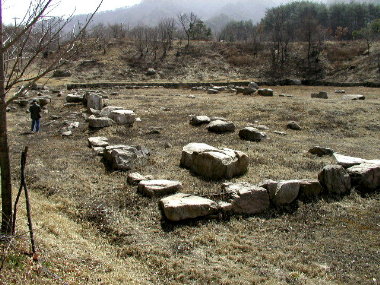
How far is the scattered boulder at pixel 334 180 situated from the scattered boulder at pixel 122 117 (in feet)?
31.4

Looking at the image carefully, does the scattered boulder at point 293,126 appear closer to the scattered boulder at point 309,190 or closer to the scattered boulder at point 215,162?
the scattered boulder at point 215,162

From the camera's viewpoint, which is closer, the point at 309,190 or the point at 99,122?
the point at 309,190

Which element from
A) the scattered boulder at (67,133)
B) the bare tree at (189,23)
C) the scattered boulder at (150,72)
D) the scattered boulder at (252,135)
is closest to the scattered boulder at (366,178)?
the scattered boulder at (252,135)

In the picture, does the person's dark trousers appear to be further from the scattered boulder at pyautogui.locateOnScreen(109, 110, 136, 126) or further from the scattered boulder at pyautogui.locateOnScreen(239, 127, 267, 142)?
the scattered boulder at pyautogui.locateOnScreen(239, 127, 267, 142)

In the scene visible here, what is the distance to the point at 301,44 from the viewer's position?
58.3 m

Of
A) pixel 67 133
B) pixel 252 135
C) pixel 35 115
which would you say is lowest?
pixel 67 133

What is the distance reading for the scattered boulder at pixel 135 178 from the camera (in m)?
8.93

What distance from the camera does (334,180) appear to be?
8688 mm

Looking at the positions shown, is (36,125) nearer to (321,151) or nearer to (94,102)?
(94,102)

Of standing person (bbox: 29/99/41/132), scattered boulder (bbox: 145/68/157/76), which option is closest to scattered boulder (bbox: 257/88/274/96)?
standing person (bbox: 29/99/41/132)

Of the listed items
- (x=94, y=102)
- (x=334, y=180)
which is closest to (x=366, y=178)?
(x=334, y=180)

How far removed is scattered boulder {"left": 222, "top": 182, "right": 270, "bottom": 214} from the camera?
25.1ft

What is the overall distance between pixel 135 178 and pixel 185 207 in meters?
2.19

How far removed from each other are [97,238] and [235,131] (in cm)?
942
